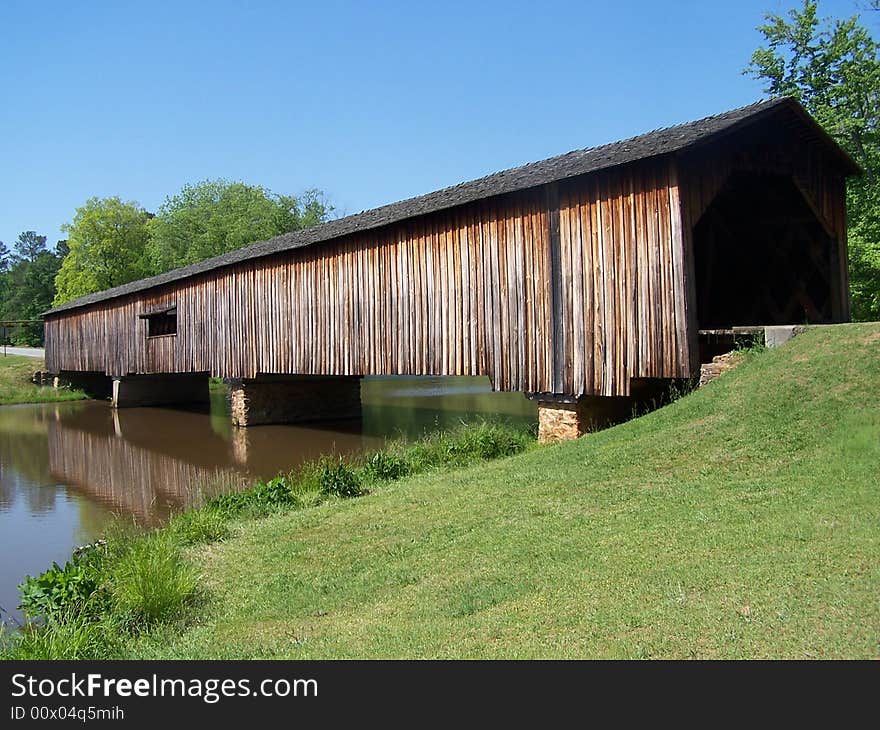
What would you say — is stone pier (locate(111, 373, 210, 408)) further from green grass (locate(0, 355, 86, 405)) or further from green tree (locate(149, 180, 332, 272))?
green tree (locate(149, 180, 332, 272))

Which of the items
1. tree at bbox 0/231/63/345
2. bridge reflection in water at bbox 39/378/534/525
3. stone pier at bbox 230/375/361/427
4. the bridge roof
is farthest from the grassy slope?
tree at bbox 0/231/63/345

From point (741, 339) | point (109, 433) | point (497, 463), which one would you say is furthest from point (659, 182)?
point (109, 433)

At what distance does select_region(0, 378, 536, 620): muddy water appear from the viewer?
9.20m

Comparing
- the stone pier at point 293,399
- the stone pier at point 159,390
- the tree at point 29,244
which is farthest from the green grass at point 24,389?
the tree at point 29,244

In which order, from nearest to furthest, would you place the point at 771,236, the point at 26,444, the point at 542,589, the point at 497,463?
the point at 542,589, the point at 497,463, the point at 771,236, the point at 26,444

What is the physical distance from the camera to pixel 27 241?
4107 inches

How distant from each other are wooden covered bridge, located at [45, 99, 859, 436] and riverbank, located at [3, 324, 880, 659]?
6.47 feet

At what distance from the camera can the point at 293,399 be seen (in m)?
19.9

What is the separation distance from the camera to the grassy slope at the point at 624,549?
3596 mm

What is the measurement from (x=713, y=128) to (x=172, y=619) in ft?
26.5

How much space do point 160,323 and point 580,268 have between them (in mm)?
16740

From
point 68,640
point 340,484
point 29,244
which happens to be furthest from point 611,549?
Result: point 29,244

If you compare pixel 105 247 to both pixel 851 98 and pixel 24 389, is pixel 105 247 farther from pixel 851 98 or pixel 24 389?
pixel 851 98

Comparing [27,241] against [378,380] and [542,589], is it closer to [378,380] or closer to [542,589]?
[378,380]
